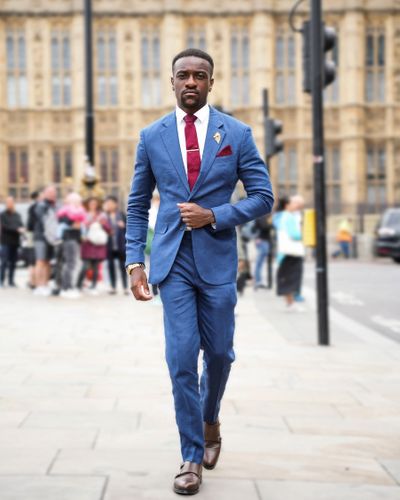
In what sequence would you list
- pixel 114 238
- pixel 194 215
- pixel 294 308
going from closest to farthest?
1. pixel 194 215
2. pixel 294 308
3. pixel 114 238

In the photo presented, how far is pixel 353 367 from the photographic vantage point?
7188 millimetres

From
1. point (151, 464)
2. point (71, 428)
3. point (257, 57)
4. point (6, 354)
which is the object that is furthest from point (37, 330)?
point (257, 57)

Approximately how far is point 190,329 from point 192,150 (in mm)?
769

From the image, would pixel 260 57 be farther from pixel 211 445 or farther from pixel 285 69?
pixel 211 445

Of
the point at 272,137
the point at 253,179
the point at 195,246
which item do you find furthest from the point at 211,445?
the point at 272,137

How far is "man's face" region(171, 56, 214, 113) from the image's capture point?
3.81 metres

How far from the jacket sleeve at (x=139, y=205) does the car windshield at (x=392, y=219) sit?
21.4m

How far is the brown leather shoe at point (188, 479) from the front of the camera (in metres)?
3.62

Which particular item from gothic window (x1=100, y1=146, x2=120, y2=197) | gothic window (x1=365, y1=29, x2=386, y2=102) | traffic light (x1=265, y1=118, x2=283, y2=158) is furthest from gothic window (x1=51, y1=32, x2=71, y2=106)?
traffic light (x1=265, y1=118, x2=283, y2=158)

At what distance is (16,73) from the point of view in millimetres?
32750

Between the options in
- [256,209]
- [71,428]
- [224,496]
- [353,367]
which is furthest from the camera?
[353,367]

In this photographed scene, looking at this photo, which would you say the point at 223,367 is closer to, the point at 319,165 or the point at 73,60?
the point at 319,165

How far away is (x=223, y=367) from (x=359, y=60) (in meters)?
29.7

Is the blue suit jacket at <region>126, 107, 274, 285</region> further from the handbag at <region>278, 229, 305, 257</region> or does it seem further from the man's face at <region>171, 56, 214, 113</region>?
the handbag at <region>278, 229, 305, 257</region>
